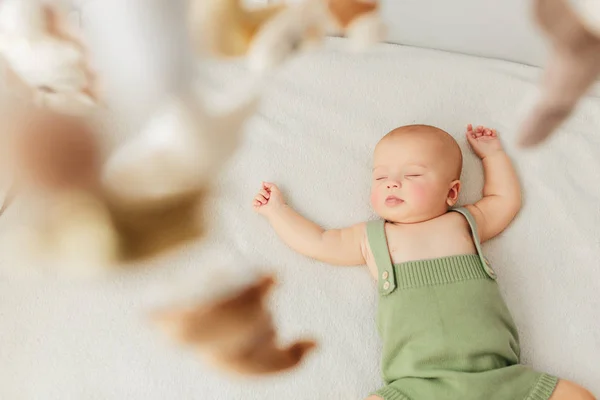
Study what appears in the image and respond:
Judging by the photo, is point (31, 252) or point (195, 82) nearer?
point (195, 82)

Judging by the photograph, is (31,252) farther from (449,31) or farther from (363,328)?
(449,31)

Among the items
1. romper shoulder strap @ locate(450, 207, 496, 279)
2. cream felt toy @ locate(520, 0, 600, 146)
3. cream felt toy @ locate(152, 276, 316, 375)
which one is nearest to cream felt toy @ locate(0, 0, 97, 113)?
cream felt toy @ locate(520, 0, 600, 146)

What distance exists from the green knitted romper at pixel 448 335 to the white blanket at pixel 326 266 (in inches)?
1.5

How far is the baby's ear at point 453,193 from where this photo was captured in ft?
2.49

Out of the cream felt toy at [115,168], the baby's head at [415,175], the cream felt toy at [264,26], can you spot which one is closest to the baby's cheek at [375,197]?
the baby's head at [415,175]

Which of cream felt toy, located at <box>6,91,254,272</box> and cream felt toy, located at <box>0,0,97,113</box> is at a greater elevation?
cream felt toy, located at <box>0,0,97,113</box>

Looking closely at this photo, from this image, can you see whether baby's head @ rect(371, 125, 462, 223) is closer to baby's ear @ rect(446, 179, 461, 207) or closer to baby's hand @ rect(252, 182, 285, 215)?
baby's ear @ rect(446, 179, 461, 207)

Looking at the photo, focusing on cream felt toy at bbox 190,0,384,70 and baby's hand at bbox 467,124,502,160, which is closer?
cream felt toy at bbox 190,0,384,70

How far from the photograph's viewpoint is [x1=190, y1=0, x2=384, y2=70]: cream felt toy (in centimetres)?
29

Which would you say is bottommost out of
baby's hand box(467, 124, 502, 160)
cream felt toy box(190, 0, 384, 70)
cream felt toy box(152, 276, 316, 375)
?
cream felt toy box(152, 276, 316, 375)

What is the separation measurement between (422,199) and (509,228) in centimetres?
14

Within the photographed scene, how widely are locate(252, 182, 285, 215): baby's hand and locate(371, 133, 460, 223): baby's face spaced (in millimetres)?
117

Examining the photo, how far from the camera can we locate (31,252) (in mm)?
677

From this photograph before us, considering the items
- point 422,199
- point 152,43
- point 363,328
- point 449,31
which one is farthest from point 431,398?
point 152,43
